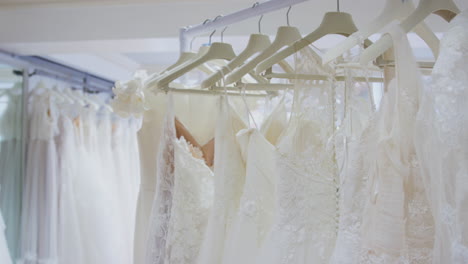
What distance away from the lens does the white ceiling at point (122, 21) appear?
1862mm

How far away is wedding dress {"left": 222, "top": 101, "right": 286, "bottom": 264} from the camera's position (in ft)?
3.16

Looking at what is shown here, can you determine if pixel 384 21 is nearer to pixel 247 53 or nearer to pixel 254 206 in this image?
pixel 247 53

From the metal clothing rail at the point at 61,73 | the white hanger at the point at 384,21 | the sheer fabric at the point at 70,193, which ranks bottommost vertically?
the sheer fabric at the point at 70,193

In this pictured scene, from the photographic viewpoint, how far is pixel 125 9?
2004mm

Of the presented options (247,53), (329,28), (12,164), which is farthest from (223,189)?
(12,164)

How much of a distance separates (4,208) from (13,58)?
2.69ft

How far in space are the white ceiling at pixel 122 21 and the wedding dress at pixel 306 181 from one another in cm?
105

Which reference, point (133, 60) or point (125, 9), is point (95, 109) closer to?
point (125, 9)

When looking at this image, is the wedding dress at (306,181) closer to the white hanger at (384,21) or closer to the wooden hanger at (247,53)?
the white hanger at (384,21)

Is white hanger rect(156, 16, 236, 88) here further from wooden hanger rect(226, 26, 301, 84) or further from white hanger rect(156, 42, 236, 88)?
wooden hanger rect(226, 26, 301, 84)

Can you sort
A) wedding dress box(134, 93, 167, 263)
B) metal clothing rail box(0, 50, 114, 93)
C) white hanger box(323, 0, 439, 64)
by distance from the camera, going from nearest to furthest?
white hanger box(323, 0, 439, 64) → wedding dress box(134, 93, 167, 263) → metal clothing rail box(0, 50, 114, 93)
